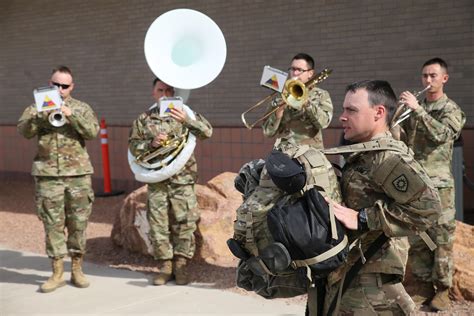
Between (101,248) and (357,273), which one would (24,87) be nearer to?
(101,248)

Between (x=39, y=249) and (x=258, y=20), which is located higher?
(x=258, y=20)

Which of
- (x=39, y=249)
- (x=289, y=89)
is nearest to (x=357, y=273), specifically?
(x=289, y=89)

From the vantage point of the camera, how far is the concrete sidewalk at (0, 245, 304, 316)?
17.0 feet

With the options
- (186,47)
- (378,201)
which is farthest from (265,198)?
(186,47)

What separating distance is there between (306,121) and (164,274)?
2047 mm

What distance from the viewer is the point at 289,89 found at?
498 centimetres

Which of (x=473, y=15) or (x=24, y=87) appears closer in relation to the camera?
(x=473, y=15)

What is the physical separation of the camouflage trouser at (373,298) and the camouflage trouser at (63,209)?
371cm

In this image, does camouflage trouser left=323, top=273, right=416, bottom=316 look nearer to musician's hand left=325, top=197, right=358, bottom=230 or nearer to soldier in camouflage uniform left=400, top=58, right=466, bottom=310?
musician's hand left=325, top=197, right=358, bottom=230

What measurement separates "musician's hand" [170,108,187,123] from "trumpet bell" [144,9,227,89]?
0.29 m

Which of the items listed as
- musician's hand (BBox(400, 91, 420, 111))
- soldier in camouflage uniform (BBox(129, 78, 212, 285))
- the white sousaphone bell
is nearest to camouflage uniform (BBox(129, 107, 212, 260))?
soldier in camouflage uniform (BBox(129, 78, 212, 285))

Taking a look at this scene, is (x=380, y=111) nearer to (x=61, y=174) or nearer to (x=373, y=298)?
(x=373, y=298)

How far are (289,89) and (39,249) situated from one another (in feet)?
14.3

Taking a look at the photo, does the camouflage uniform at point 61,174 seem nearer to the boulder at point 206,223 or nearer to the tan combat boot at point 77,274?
the tan combat boot at point 77,274
